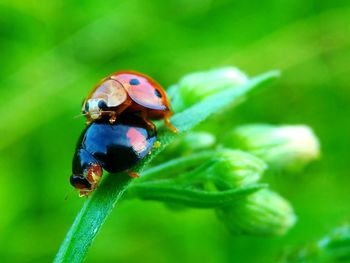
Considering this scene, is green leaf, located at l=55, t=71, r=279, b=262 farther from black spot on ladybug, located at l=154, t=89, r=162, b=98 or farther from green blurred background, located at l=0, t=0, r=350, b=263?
green blurred background, located at l=0, t=0, r=350, b=263

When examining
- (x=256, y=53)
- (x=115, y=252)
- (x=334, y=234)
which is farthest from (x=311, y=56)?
(x=334, y=234)

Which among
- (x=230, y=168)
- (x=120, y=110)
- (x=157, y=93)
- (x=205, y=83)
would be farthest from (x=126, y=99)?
(x=205, y=83)

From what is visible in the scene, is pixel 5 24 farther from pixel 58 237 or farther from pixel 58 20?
pixel 58 237

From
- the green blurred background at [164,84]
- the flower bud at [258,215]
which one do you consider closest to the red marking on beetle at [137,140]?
the flower bud at [258,215]

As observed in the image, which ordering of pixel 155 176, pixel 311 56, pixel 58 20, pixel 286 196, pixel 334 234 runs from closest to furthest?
1. pixel 155 176
2. pixel 334 234
3. pixel 286 196
4. pixel 58 20
5. pixel 311 56

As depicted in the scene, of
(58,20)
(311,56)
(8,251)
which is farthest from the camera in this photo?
(311,56)
